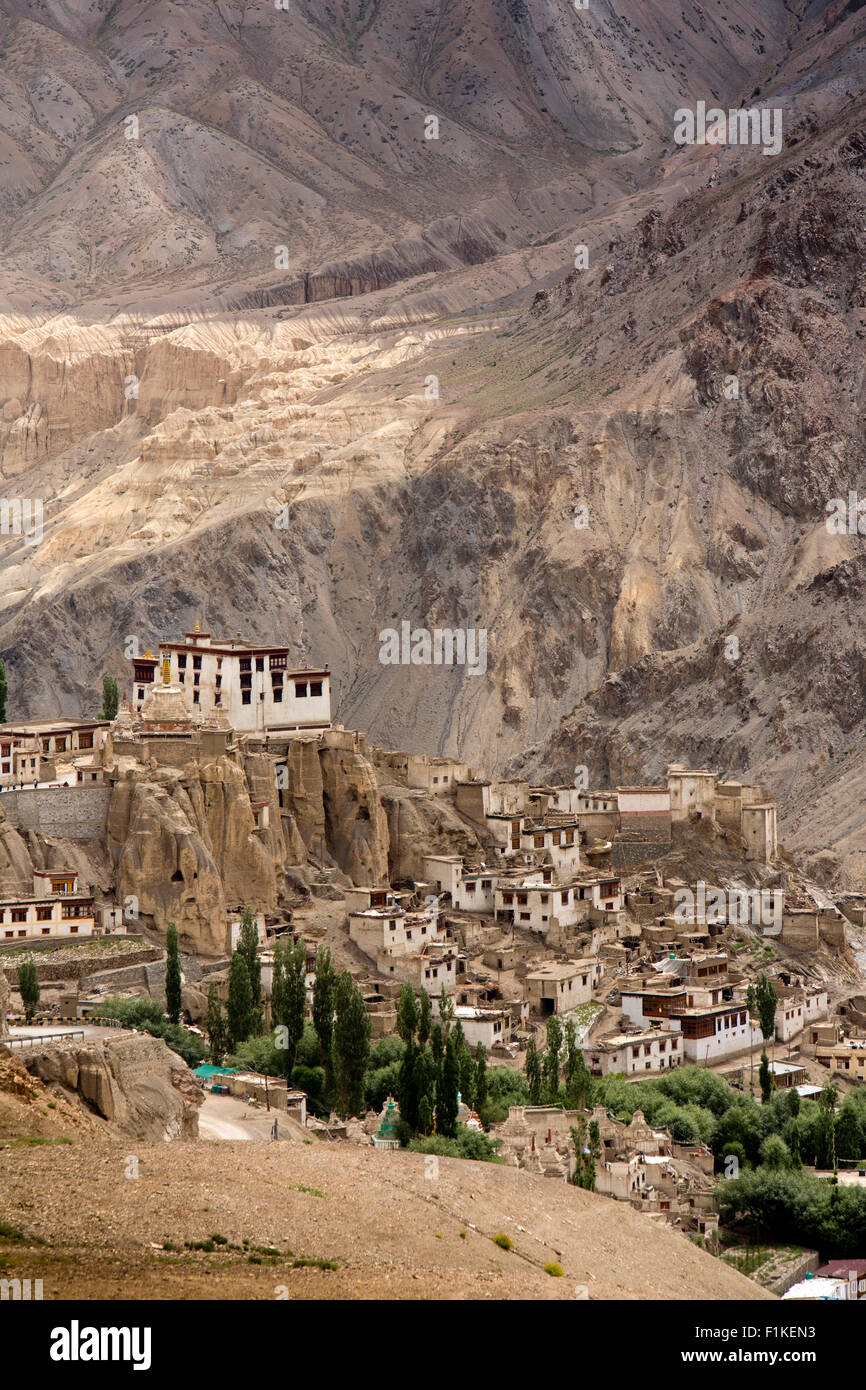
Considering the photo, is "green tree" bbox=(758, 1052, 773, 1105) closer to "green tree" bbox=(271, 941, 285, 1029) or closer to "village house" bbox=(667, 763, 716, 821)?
"green tree" bbox=(271, 941, 285, 1029)

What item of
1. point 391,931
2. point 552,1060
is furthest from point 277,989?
point 391,931

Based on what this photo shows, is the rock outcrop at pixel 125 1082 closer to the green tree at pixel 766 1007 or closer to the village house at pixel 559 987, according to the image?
the village house at pixel 559 987

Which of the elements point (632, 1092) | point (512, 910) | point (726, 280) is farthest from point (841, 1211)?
point (726, 280)

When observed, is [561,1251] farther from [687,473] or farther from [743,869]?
[687,473]

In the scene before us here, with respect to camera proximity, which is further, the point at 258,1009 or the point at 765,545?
the point at 765,545

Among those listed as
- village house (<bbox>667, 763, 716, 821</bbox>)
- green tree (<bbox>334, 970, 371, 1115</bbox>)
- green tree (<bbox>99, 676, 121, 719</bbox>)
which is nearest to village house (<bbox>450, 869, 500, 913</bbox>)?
village house (<bbox>667, 763, 716, 821</bbox>)

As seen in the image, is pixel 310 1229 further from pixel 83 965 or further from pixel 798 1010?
pixel 798 1010
